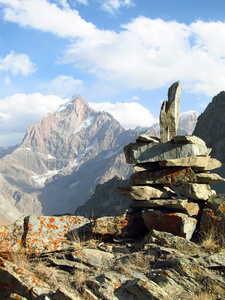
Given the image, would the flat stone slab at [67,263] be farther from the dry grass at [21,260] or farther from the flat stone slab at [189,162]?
the flat stone slab at [189,162]

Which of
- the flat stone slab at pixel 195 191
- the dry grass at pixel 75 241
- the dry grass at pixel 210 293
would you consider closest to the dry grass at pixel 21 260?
the dry grass at pixel 75 241

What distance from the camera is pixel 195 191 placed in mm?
10422

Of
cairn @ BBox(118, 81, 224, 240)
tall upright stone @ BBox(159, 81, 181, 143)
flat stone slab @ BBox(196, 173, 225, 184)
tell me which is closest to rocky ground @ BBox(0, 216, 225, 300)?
cairn @ BBox(118, 81, 224, 240)

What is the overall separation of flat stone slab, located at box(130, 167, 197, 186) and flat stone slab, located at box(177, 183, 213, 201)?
0.88ft

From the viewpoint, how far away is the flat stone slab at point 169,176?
10812 mm

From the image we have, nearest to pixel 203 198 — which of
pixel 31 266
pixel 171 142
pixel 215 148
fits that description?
pixel 171 142

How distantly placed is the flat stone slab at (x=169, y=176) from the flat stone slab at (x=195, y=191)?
269mm

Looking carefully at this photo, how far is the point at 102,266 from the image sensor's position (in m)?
8.02

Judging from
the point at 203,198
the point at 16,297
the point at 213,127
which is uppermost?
the point at 213,127

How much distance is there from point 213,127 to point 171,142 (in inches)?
4059

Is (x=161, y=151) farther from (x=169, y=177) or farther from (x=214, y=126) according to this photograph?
(x=214, y=126)

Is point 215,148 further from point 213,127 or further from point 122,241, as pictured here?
point 122,241

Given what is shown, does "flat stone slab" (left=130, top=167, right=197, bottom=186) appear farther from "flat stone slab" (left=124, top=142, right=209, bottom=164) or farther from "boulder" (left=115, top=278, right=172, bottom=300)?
"boulder" (left=115, top=278, right=172, bottom=300)

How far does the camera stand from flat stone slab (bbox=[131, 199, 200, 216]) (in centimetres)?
1006
